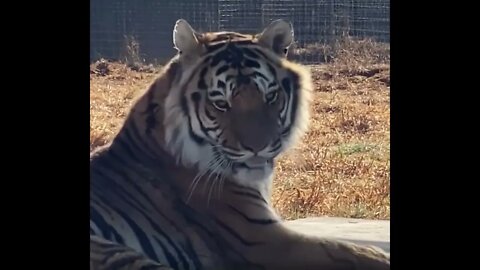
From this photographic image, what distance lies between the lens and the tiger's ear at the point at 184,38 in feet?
13.5

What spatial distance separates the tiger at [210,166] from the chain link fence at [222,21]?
0.04m

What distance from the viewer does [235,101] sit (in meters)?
4.11

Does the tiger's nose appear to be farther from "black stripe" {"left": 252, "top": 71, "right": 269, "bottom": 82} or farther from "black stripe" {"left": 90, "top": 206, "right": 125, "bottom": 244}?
"black stripe" {"left": 90, "top": 206, "right": 125, "bottom": 244}

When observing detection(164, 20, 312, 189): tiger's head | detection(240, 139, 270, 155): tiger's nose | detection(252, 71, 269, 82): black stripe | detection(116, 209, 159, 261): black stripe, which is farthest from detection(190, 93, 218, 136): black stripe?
detection(116, 209, 159, 261): black stripe

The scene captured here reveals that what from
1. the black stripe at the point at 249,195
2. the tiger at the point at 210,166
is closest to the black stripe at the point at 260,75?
the tiger at the point at 210,166

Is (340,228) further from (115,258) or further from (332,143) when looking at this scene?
(115,258)

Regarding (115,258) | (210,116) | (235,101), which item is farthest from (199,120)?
(115,258)

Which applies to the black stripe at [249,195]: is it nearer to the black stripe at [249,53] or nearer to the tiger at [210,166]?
the tiger at [210,166]

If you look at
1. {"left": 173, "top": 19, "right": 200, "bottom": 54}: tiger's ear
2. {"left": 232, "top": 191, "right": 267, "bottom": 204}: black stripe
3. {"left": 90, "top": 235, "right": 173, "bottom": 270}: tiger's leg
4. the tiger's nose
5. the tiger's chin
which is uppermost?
{"left": 173, "top": 19, "right": 200, "bottom": 54}: tiger's ear

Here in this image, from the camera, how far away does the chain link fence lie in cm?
409

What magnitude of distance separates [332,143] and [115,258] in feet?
3.17

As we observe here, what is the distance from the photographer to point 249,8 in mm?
4102
